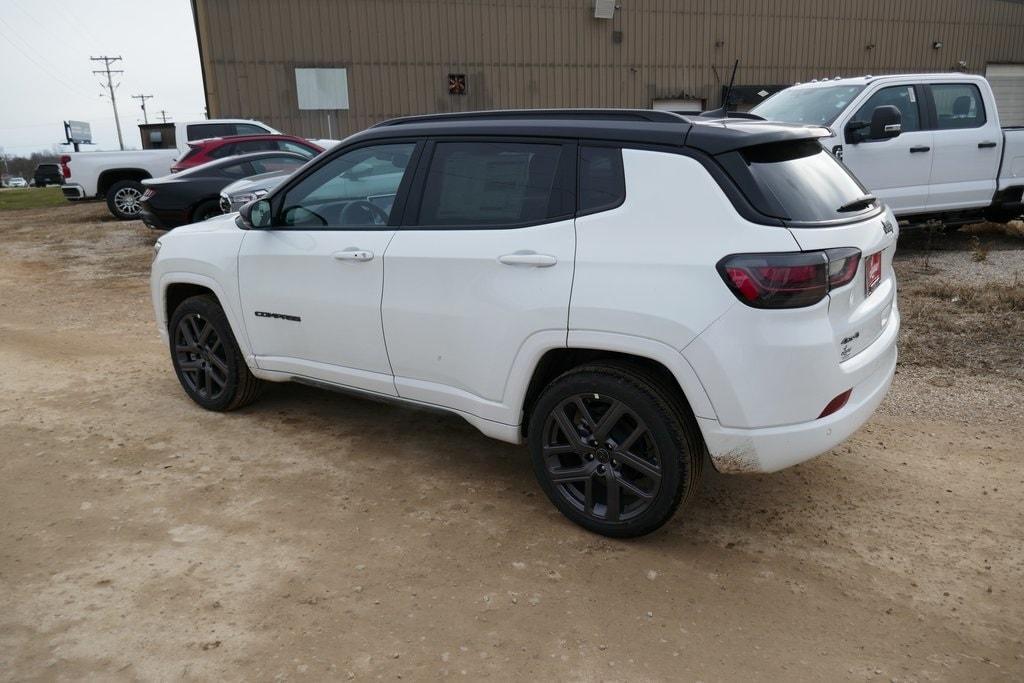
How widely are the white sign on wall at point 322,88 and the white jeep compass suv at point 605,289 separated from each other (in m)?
22.3

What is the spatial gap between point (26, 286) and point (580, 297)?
9277mm

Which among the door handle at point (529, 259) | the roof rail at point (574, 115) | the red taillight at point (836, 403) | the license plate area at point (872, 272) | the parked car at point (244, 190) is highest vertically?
the roof rail at point (574, 115)

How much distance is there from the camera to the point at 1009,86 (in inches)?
1276

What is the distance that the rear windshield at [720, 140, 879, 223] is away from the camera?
119 inches

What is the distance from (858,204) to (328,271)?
2522 millimetres

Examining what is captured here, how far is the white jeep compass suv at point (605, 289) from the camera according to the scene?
2.95 meters

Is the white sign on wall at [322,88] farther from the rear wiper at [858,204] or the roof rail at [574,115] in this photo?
the rear wiper at [858,204]

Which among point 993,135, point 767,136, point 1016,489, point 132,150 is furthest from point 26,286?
point 993,135

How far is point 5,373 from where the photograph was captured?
6051 millimetres

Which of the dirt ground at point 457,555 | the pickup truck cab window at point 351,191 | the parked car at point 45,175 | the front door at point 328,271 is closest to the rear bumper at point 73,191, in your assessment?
the dirt ground at point 457,555

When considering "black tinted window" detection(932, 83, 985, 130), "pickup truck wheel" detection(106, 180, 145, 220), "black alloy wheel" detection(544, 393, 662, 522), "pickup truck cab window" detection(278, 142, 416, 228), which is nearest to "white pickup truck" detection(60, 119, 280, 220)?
"pickup truck wheel" detection(106, 180, 145, 220)

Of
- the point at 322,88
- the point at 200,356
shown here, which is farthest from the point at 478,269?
the point at 322,88

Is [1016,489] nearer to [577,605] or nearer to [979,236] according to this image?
[577,605]

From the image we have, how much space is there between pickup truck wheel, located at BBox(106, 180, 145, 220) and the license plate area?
1479cm
